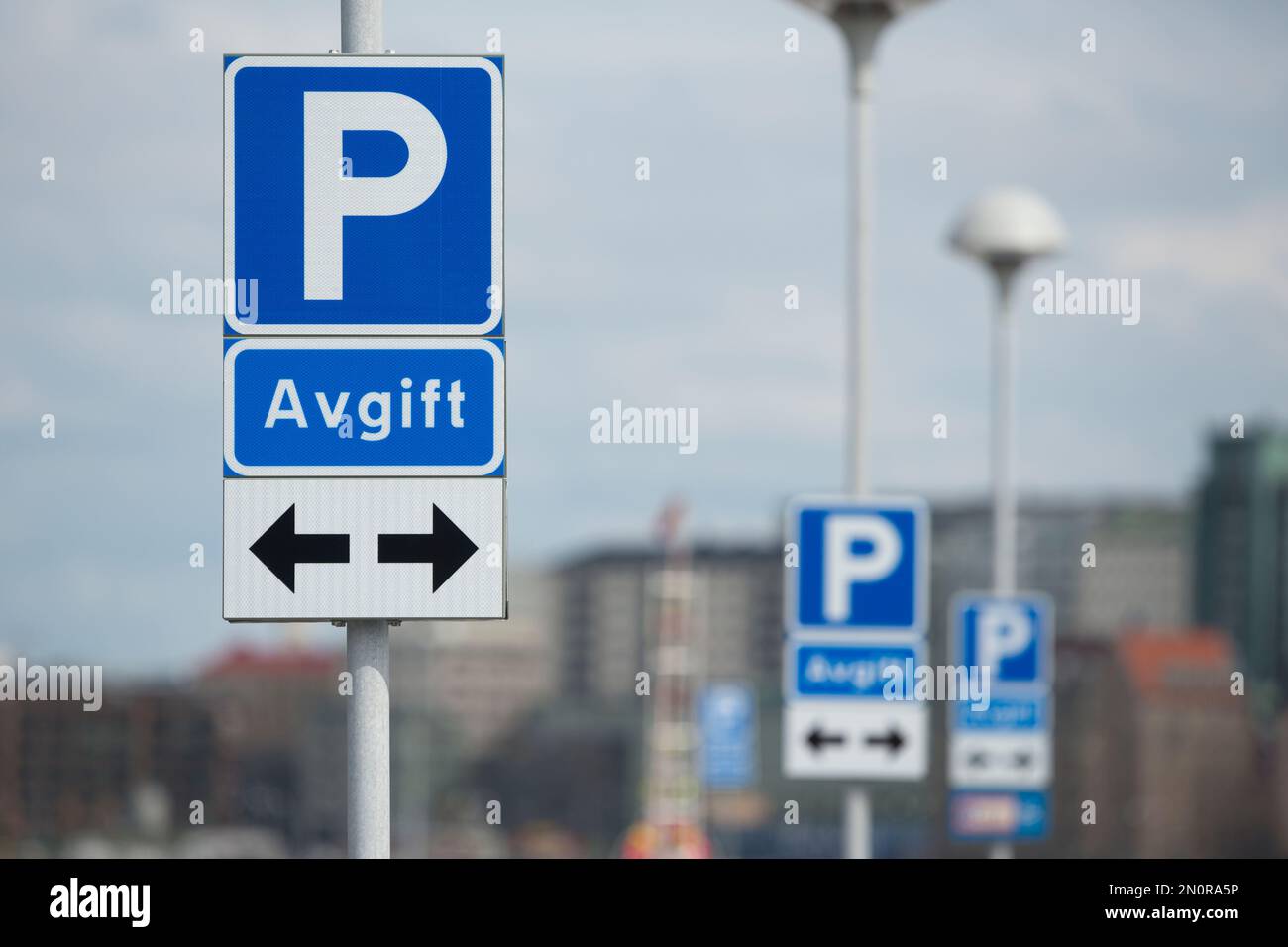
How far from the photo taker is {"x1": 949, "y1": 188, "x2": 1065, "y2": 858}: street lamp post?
66.0 ft

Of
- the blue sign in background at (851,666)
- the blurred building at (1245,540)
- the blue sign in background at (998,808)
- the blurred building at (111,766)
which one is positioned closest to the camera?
the blue sign in background at (851,666)

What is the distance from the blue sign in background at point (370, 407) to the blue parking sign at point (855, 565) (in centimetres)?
484

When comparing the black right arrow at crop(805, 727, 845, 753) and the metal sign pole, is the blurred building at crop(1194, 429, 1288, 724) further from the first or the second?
the black right arrow at crop(805, 727, 845, 753)

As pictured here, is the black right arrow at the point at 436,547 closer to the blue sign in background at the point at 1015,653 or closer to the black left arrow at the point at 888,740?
the black left arrow at the point at 888,740

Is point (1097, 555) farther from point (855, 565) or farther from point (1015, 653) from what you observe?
point (855, 565)

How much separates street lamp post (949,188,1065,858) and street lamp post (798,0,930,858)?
25.0ft

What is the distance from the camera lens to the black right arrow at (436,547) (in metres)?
5.81

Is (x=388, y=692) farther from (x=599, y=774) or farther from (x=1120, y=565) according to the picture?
(x=599, y=774)

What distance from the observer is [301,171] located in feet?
19.4

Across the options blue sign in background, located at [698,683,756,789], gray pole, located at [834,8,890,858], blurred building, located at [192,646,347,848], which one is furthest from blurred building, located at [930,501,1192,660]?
gray pole, located at [834,8,890,858]

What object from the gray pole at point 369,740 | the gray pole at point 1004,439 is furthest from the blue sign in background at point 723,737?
the gray pole at point 369,740

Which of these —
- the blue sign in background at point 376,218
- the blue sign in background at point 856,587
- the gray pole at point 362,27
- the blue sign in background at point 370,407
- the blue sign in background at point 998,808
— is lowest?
the blue sign in background at point 998,808
